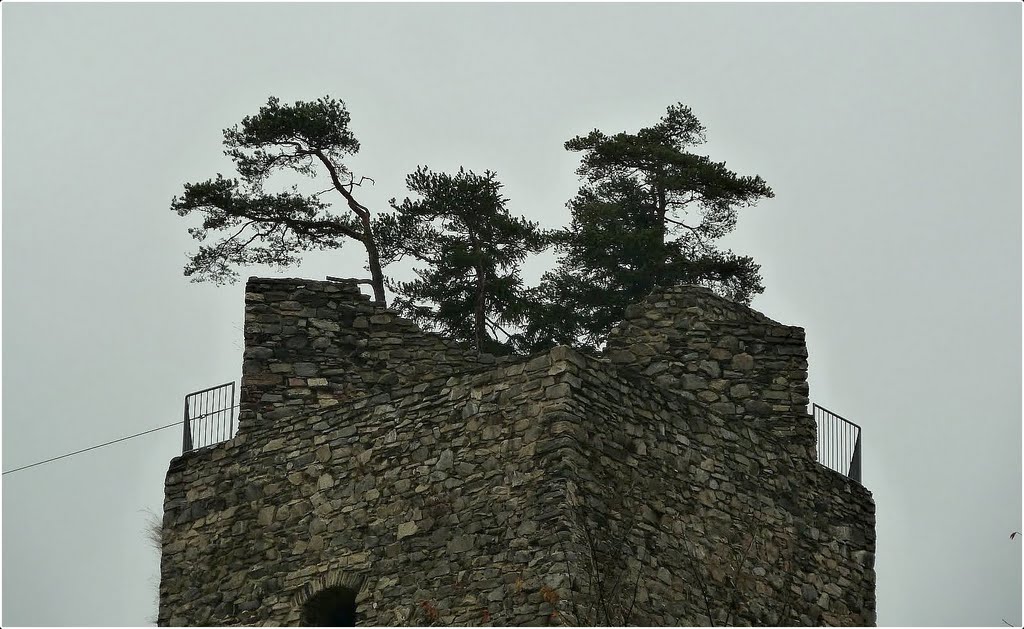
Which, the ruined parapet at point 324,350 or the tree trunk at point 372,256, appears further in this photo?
the tree trunk at point 372,256

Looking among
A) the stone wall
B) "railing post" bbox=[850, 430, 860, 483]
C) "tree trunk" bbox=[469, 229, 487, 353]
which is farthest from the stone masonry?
"tree trunk" bbox=[469, 229, 487, 353]

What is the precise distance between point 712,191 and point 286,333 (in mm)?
9360

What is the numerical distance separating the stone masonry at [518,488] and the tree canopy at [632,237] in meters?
5.64

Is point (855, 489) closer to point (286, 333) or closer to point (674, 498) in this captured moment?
point (674, 498)

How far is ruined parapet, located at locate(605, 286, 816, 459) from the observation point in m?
19.3

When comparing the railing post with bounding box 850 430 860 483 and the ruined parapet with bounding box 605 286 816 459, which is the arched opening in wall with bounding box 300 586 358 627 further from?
the railing post with bounding box 850 430 860 483

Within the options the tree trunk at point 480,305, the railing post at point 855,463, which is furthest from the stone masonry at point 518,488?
the tree trunk at point 480,305

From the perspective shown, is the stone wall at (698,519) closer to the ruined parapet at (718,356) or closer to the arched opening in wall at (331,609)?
the ruined parapet at (718,356)

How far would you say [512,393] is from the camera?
16.5 m

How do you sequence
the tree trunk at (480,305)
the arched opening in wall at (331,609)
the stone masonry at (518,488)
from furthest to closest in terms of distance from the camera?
the tree trunk at (480,305) < the arched opening in wall at (331,609) < the stone masonry at (518,488)

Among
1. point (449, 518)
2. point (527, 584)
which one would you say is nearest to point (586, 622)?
point (527, 584)

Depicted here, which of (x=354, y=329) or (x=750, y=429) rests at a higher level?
(x=354, y=329)

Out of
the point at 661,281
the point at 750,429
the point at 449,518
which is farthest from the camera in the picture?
the point at 661,281

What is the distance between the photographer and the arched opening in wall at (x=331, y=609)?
1680 cm
